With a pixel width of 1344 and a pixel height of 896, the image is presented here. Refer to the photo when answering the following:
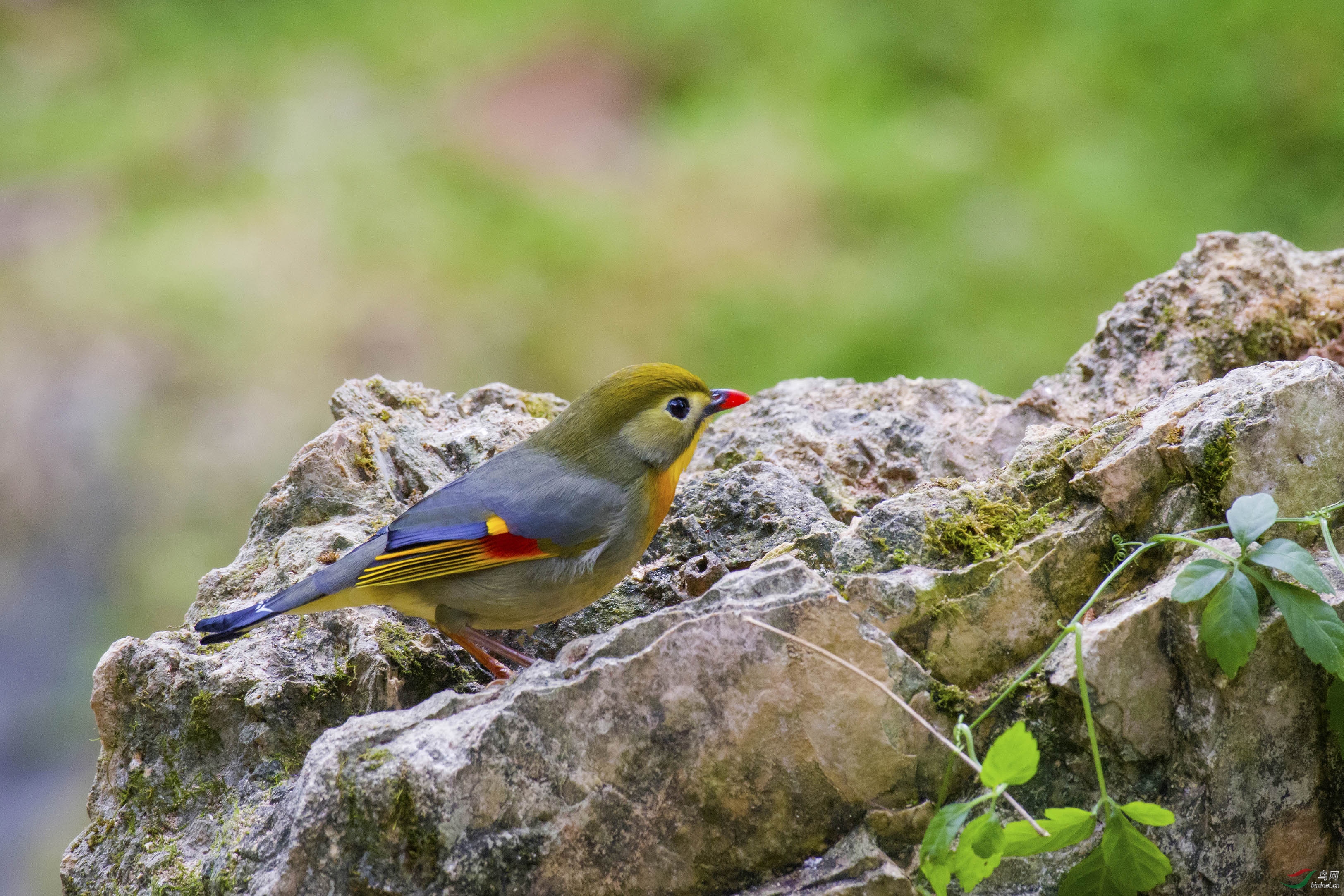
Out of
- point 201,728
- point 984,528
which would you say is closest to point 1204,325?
point 984,528

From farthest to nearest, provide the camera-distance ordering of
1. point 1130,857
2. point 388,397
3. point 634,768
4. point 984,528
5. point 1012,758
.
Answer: point 388,397
point 984,528
point 634,768
point 1130,857
point 1012,758

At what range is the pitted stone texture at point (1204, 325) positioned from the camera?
354cm

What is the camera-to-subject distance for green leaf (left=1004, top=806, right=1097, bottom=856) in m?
2.04

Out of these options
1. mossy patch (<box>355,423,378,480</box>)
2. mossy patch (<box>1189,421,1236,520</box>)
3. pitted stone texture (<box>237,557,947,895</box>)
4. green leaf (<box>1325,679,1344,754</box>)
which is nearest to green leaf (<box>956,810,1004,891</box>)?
pitted stone texture (<box>237,557,947,895</box>)

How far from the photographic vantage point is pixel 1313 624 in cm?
221

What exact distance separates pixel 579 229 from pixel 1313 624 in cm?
635

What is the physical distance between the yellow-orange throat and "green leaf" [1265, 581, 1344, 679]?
1574 mm

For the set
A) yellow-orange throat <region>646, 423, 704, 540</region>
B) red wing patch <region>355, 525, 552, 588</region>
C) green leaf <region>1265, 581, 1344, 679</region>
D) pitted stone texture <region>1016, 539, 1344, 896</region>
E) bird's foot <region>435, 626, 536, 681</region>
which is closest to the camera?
green leaf <region>1265, 581, 1344, 679</region>

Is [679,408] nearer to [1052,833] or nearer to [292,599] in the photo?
[292,599]

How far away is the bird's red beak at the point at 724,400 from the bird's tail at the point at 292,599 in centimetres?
115

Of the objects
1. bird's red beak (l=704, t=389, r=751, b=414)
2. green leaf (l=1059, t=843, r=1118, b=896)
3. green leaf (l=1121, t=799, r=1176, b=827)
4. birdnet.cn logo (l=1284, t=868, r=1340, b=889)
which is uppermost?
bird's red beak (l=704, t=389, r=751, b=414)

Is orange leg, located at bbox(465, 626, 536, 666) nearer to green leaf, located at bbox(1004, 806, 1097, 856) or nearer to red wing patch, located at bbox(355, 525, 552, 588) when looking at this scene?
red wing patch, located at bbox(355, 525, 552, 588)

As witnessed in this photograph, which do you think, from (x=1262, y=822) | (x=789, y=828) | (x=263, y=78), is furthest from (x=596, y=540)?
(x=263, y=78)

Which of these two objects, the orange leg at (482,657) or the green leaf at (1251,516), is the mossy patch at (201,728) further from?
the green leaf at (1251,516)
